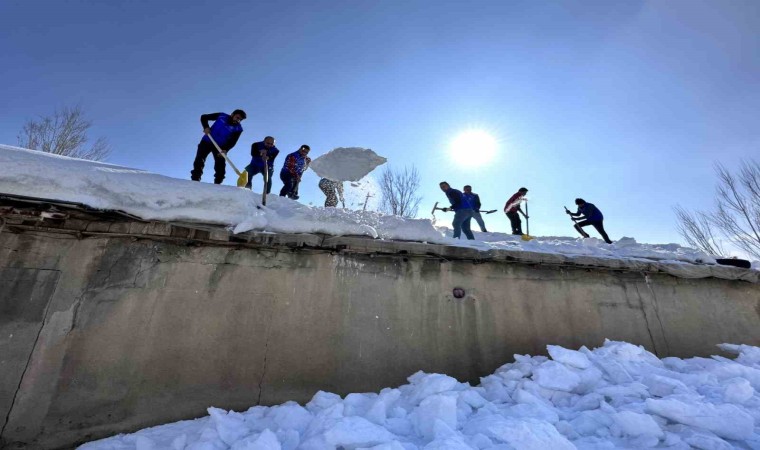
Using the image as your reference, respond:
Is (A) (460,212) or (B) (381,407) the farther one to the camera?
(A) (460,212)

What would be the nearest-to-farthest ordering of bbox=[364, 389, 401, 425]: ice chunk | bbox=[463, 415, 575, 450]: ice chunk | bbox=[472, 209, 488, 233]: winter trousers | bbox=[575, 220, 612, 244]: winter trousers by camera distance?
bbox=[463, 415, 575, 450]: ice chunk < bbox=[364, 389, 401, 425]: ice chunk < bbox=[575, 220, 612, 244]: winter trousers < bbox=[472, 209, 488, 233]: winter trousers

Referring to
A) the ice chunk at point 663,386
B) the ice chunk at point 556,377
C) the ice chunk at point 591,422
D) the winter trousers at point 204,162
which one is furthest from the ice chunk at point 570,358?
the winter trousers at point 204,162

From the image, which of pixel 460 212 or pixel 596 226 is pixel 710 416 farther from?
pixel 596 226

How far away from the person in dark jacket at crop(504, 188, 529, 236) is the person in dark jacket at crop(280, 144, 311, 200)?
18.0 ft

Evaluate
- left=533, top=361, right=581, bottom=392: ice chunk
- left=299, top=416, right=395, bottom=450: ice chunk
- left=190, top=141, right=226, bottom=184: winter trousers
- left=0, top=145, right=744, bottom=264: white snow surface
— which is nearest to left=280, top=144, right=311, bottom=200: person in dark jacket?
left=190, top=141, right=226, bottom=184: winter trousers

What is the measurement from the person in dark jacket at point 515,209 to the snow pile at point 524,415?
15.7ft

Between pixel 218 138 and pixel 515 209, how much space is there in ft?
23.5

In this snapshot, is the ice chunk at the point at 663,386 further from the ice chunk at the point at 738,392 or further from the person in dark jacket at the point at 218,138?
the person in dark jacket at the point at 218,138

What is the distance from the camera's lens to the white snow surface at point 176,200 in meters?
2.85

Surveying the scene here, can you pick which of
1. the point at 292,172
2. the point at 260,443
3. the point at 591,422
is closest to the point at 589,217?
Result: the point at 591,422

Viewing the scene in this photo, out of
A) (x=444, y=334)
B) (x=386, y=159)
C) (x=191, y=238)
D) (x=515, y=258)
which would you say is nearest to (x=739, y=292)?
(x=515, y=258)

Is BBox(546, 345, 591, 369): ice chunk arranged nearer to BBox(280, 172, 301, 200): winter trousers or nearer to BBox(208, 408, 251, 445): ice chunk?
BBox(208, 408, 251, 445): ice chunk

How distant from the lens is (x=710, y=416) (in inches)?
95.8

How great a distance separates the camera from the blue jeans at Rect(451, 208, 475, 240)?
6.90 metres
